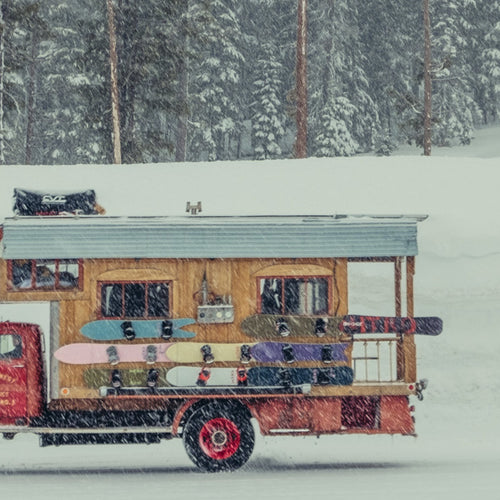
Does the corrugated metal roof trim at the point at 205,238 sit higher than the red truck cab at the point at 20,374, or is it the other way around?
the corrugated metal roof trim at the point at 205,238

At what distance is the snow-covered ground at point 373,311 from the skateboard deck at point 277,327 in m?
1.80

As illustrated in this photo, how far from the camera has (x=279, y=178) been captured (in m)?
30.9

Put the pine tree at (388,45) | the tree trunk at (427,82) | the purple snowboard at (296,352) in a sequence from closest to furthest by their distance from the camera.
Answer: the purple snowboard at (296,352) < the tree trunk at (427,82) < the pine tree at (388,45)

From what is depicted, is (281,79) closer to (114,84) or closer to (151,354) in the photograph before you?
(114,84)

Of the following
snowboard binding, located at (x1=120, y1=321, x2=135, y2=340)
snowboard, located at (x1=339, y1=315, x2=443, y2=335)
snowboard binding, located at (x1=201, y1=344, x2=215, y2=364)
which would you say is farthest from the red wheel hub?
snowboard, located at (x1=339, y1=315, x2=443, y2=335)

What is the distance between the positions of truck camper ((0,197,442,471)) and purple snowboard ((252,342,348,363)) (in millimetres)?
19

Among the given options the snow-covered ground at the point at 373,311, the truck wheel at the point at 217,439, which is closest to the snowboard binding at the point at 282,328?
the truck wheel at the point at 217,439

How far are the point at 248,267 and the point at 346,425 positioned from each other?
246 centimetres

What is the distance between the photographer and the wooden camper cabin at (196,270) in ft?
48.4

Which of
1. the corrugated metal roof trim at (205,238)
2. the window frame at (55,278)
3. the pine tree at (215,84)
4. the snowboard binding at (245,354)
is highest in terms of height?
the pine tree at (215,84)

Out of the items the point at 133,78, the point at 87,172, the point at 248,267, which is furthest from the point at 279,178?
the point at 248,267

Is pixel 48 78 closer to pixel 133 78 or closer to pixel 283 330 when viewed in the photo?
pixel 133 78

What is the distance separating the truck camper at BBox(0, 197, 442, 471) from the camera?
1449cm

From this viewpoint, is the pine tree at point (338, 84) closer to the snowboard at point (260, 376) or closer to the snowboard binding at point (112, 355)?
the snowboard at point (260, 376)
